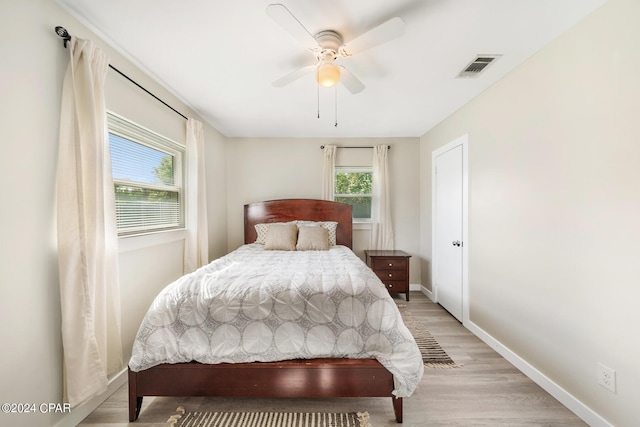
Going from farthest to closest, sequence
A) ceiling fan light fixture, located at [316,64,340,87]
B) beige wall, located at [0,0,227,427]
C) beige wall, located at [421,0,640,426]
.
A: 1. ceiling fan light fixture, located at [316,64,340,87]
2. beige wall, located at [421,0,640,426]
3. beige wall, located at [0,0,227,427]

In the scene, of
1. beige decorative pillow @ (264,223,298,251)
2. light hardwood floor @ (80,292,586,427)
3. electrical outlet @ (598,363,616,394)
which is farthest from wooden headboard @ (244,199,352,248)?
electrical outlet @ (598,363,616,394)

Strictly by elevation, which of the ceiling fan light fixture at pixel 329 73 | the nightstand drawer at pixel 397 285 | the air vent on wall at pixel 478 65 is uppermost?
the air vent on wall at pixel 478 65

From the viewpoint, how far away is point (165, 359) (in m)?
1.58

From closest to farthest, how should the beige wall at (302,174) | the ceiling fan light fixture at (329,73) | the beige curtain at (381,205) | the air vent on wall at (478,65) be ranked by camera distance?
the ceiling fan light fixture at (329,73), the air vent on wall at (478,65), the beige curtain at (381,205), the beige wall at (302,174)

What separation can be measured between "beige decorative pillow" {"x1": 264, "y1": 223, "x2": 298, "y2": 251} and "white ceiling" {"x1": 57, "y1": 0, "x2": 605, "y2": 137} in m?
1.46

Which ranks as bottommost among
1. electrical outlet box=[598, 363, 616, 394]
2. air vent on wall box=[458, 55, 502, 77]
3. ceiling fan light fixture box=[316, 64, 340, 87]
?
electrical outlet box=[598, 363, 616, 394]

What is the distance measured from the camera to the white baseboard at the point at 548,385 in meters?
1.54

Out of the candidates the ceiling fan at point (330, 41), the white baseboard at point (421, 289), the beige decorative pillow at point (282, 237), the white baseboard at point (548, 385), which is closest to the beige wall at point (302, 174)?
the white baseboard at point (421, 289)

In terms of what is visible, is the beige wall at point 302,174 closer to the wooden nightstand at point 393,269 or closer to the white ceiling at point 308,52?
the wooden nightstand at point 393,269

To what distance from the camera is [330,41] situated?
1718 millimetres

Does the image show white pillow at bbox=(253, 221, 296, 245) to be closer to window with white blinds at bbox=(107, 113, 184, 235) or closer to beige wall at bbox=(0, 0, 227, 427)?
window with white blinds at bbox=(107, 113, 184, 235)

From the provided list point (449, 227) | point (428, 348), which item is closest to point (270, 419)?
point (428, 348)

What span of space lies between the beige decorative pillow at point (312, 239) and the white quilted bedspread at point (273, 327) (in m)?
1.55

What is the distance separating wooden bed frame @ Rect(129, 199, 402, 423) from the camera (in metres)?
1.57
